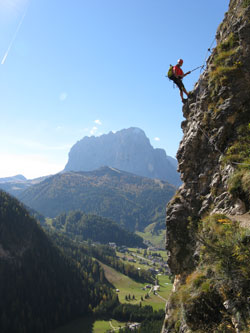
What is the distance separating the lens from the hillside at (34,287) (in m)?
140

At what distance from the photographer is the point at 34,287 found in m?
167

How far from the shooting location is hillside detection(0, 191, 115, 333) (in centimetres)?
14000

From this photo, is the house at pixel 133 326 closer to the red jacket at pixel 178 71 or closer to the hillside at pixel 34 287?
the hillside at pixel 34 287

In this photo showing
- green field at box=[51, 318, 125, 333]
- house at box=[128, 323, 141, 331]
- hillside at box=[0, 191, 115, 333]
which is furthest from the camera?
green field at box=[51, 318, 125, 333]

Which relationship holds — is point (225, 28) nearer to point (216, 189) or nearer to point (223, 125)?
point (223, 125)

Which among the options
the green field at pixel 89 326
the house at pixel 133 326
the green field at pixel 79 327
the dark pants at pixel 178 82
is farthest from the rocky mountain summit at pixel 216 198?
the green field at pixel 79 327

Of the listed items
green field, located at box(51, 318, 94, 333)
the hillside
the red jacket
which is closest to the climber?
the red jacket

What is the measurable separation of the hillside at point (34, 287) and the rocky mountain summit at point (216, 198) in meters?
154

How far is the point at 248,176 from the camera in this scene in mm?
10953

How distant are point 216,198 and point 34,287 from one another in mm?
188602

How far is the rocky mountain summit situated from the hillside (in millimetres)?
154222

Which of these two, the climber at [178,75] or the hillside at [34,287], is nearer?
the climber at [178,75]

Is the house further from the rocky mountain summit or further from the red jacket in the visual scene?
the red jacket

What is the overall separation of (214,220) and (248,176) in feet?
8.90
